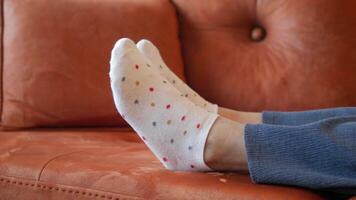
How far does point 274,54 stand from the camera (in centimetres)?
101

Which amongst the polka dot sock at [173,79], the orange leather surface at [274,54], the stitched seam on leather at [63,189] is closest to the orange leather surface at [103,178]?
the stitched seam on leather at [63,189]

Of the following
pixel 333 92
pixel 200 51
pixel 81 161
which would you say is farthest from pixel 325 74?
pixel 81 161

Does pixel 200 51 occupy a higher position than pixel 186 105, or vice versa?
pixel 200 51

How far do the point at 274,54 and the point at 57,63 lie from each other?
1.46 ft

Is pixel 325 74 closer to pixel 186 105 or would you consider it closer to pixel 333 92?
pixel 333 92

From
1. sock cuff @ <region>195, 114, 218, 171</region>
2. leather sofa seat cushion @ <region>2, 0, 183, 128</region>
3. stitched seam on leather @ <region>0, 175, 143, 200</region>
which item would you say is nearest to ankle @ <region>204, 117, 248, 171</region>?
sock cuff @ <region>195, 114, 218, 171</region>

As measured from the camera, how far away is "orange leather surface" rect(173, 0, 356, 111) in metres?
0.97

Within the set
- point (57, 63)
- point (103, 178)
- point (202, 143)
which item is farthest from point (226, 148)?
point (57, 63)

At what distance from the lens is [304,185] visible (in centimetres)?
54

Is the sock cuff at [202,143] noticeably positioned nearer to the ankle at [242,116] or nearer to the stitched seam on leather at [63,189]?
the stitched seam on leather at [63,189]

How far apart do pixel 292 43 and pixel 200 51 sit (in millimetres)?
201

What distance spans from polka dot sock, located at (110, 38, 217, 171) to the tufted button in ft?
1.43

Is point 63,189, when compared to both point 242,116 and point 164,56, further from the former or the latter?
point 164,56

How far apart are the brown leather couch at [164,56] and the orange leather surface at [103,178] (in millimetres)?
12
